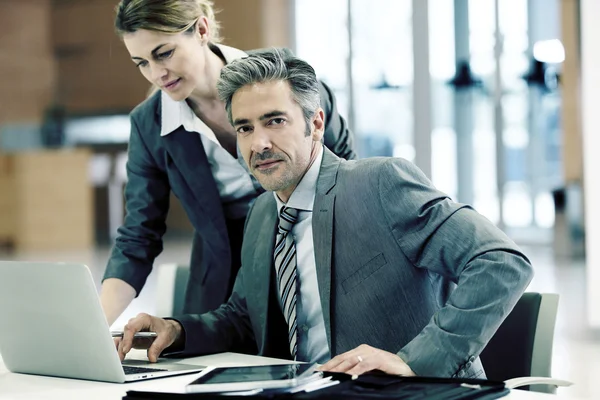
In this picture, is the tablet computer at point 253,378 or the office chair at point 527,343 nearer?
the tablet computer at point 253,378

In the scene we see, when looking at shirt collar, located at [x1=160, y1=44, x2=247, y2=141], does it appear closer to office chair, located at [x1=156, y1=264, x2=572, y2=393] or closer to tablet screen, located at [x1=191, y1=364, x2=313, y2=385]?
office chair, located at [x1=156, y1=264, x2=572, y2=393]

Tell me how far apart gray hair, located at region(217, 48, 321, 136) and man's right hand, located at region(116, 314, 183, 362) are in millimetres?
498

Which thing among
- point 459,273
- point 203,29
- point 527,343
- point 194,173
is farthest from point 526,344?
point 203,29

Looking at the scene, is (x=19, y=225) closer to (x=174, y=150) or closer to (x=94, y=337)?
(x=174, y=150)

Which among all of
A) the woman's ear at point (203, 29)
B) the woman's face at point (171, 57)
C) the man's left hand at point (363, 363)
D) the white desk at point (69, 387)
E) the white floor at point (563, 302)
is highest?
the woman's ear at point (203, 29)

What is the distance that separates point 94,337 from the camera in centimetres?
170

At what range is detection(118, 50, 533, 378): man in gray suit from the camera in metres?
1.84

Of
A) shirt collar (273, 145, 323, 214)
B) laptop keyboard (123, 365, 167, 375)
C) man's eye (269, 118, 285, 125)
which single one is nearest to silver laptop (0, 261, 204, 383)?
laptop keyboard (123, 365, 167, 375)

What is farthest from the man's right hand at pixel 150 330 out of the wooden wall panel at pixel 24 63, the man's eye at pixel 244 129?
the wooden wall panel at pixel 24 63

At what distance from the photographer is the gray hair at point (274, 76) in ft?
6.78

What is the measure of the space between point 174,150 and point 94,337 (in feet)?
3.63

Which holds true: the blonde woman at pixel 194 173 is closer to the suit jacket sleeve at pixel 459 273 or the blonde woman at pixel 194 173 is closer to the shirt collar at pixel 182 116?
the shirt collar at pixel 182 116

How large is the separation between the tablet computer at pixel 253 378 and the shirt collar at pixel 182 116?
122 centimetres

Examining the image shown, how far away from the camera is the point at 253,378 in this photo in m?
1.49
